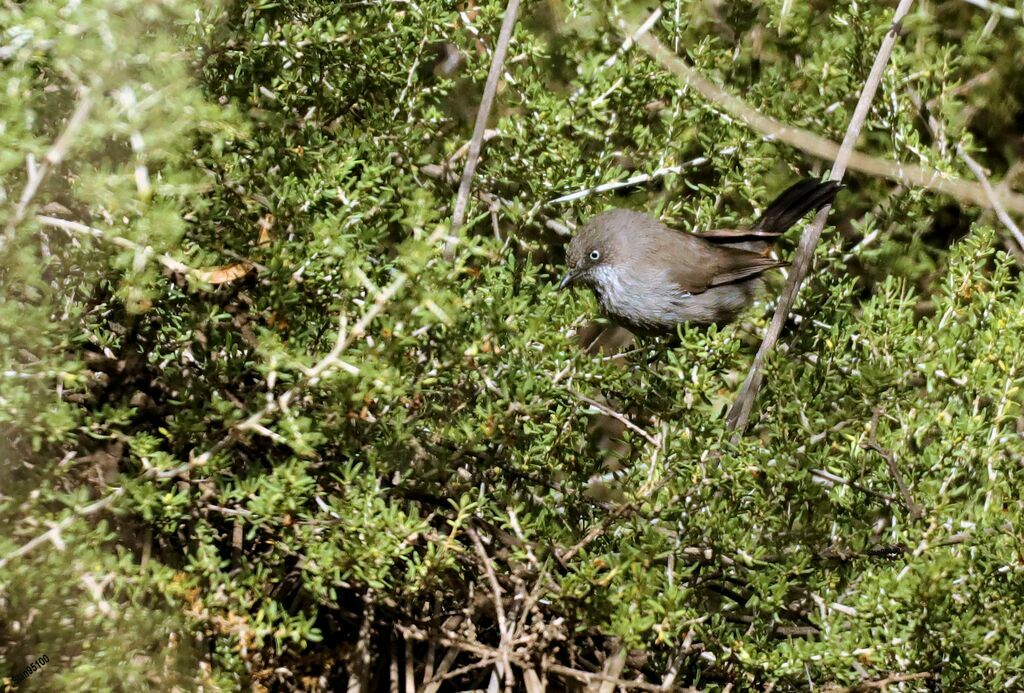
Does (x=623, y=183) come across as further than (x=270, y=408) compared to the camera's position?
Yes

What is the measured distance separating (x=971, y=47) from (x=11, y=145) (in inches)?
124

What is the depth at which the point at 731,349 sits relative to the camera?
3.10 meters

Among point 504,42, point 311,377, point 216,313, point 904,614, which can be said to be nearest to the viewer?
point 311,377

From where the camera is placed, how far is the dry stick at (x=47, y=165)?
2271mm

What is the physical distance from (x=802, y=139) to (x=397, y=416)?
5.88 feet

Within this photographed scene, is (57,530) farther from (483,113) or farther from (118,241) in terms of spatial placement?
(483,113)

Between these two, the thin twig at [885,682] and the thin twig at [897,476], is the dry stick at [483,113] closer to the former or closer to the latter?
the thin twig at [897,476]

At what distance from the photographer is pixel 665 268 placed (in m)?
4.52

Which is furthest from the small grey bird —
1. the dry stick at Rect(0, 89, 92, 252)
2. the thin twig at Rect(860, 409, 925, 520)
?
the dry stick at Rect(0, 89, 92, 252)

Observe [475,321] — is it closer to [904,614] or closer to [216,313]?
[216,313]

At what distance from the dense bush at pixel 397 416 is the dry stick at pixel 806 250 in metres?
0.07

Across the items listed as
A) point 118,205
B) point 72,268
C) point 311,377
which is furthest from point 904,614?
point 72,268

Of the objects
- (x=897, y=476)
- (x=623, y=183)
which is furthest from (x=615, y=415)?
(x=623, y=183)

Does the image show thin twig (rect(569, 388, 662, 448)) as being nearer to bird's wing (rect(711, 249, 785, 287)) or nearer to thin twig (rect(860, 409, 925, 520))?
thin twig (rect(860, 409, 925, 520))
